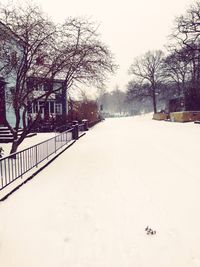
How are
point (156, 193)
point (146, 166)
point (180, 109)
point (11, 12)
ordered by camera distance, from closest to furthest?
point (156, 193) → point (146, 166) → point (11, 12) → point (180, 109)

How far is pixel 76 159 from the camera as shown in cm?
1267

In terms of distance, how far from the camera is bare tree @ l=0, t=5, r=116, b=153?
38.9 ft

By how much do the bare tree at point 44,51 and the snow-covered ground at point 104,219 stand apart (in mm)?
4181

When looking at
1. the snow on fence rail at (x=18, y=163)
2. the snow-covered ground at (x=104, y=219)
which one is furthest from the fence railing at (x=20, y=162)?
the snow-covered ground at (x=104, y=219)

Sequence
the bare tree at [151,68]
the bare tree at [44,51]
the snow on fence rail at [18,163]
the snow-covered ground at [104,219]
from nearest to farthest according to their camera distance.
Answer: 1. the snow-covered ground at [104,219]
2. the snow on fence rail at [18,163]
3. the bare tree at [44,51]
4. the bare tree at [151,68]

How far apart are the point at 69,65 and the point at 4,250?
9.76 meters

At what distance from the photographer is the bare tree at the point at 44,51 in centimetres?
1184

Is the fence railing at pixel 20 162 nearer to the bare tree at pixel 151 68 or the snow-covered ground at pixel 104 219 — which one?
the snow-covered ground at pixel 104 219

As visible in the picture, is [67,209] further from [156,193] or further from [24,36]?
[24,36]

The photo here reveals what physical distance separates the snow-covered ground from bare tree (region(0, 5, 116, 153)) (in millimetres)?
4181

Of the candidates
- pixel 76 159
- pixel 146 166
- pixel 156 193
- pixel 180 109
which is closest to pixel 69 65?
pixel 76 159

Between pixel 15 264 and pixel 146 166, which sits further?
pixel 146 166

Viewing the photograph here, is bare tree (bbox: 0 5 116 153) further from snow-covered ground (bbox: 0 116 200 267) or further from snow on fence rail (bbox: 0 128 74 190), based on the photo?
snow-covered ground (bbox: 0 116 200 267)

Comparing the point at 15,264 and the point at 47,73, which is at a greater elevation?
the point at 47,73
